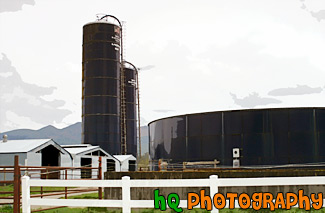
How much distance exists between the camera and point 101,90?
5809cm

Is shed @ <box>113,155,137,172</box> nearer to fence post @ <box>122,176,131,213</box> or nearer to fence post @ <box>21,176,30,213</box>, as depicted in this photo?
fence post @ <box>21,176,30,213</box>

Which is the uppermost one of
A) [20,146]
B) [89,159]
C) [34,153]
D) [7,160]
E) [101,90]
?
[101,90]

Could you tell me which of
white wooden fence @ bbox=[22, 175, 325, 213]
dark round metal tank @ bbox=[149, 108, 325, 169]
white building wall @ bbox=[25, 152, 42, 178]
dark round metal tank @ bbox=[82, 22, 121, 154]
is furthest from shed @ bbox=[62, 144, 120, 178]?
white wooden fence @ bbox=[22, 175, 325, 213]

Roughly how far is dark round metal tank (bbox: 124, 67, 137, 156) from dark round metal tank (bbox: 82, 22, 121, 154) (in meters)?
6.31

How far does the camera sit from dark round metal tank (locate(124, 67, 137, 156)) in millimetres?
66750

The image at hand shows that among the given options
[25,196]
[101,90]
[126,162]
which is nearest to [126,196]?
[25,196]

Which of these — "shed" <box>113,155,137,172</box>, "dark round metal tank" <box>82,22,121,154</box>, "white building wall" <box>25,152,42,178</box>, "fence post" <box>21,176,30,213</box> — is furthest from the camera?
"dark round metal tank" <box>82,22,121,154</box>

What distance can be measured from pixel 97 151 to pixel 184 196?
116 feet

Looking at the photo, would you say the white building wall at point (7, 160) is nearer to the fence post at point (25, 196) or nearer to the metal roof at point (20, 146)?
the metal roof at point (20, 146)

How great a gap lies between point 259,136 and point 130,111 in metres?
40.3

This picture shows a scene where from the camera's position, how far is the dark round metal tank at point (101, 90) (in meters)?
58.2

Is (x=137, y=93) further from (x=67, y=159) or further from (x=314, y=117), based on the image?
(x=314, y=117)

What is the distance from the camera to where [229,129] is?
99.0 feet

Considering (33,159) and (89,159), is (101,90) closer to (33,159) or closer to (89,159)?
(89,159)
